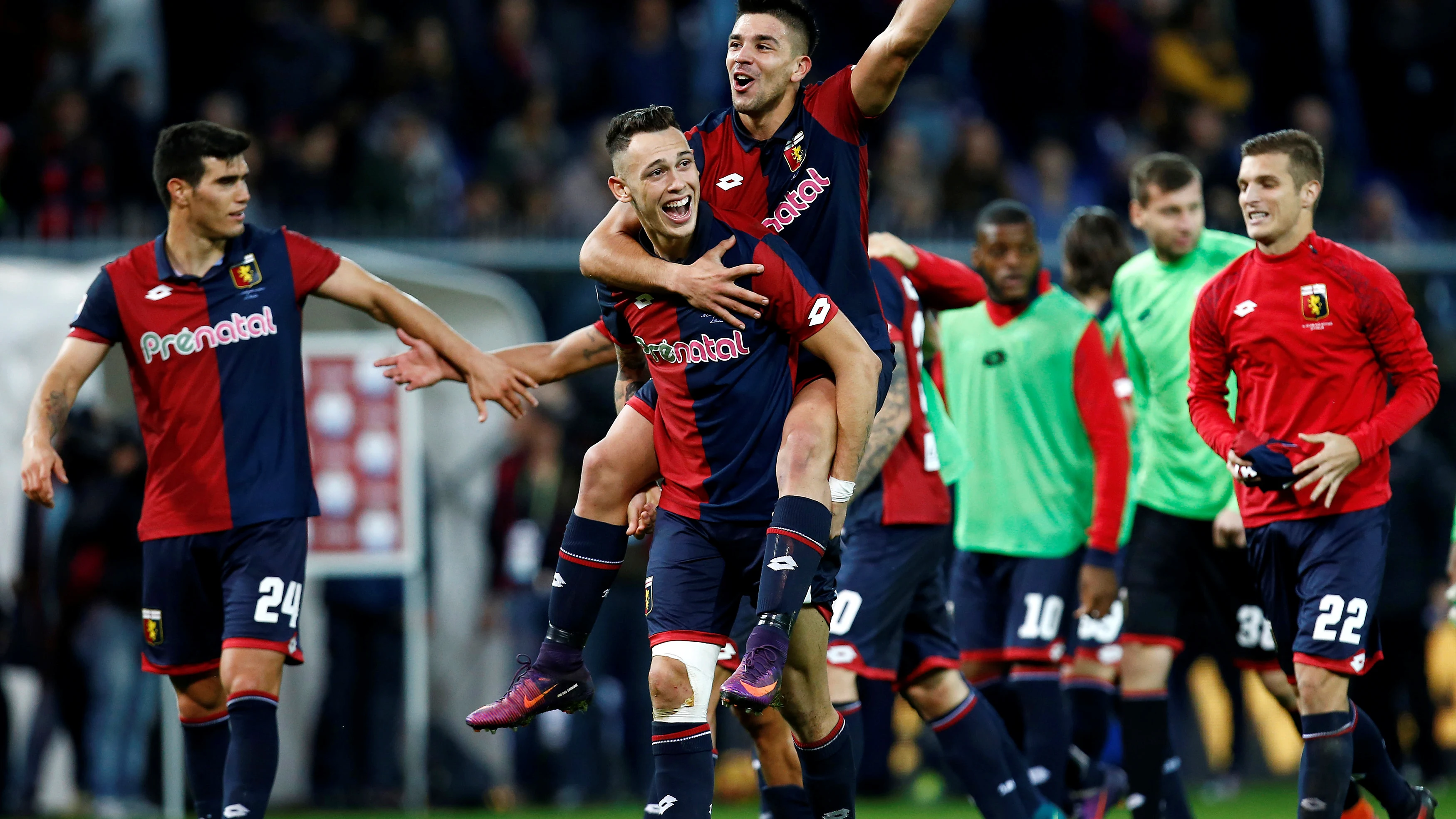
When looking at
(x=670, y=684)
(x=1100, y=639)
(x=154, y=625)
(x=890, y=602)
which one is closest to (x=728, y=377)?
(x=670, y=684)

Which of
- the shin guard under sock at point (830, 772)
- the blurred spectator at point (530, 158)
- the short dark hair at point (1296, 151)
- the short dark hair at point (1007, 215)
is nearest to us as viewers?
the shin guard under sock at point (830, 772)

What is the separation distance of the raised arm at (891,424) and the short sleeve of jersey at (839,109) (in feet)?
4.10

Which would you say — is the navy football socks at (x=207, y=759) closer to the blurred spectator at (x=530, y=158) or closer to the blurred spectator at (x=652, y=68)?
the blurred spectator at (x=530, y=158)

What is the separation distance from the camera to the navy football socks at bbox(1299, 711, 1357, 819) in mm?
6203

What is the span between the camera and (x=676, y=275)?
5.62 m

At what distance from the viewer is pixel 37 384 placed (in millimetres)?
10188

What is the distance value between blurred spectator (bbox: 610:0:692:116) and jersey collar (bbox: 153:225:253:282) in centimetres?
772

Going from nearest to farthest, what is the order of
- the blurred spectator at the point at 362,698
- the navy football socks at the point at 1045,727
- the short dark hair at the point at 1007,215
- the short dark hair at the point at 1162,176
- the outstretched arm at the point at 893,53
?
the outstretched arm at the point at 893,53
the short dark hair at the point at 1162,176
the navy football socks at the point at 1045,727
the short dark hair at the point at 1007,215
the blurred spectator at the point at 362,698

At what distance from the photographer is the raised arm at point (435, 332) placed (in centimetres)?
679

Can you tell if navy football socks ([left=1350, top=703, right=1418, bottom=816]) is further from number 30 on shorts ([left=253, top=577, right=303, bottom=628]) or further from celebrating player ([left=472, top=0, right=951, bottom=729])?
number 30 on shorts ([left=253, top=577, right=303, bottom=628])

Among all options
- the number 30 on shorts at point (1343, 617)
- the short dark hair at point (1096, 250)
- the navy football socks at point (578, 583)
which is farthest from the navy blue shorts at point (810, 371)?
the short dark hair at point (1096, 250)

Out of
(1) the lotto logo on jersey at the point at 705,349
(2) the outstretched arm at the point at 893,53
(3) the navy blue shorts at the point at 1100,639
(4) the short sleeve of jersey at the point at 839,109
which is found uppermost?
(2) the outstretched arm at the point at 893,53

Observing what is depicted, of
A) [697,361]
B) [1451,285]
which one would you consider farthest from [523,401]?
[1451,285]

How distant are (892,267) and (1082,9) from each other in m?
9.94
